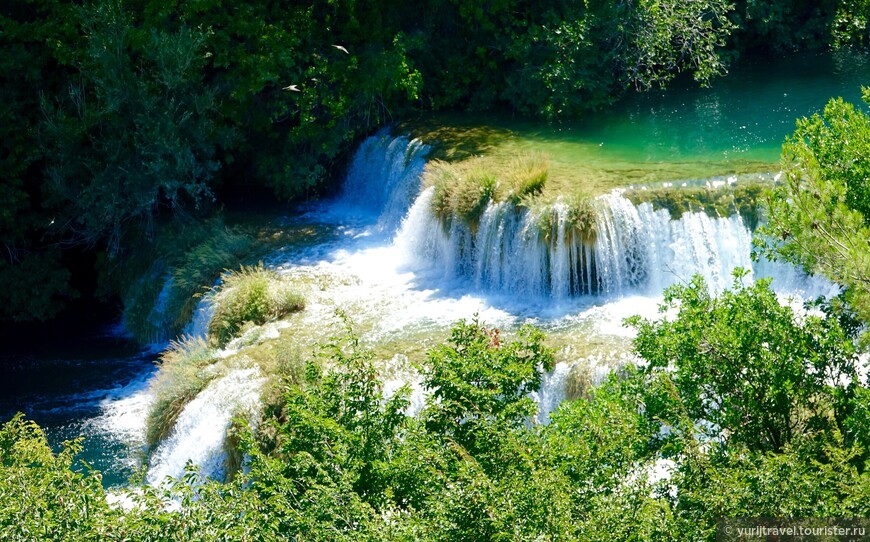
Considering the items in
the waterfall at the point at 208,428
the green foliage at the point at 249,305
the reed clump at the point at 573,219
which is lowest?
the waterfall at the point at 208,428

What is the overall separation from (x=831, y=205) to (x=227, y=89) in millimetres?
12817

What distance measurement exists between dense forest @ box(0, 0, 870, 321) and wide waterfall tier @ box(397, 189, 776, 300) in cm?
510

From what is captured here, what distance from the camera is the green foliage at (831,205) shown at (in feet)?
29.5

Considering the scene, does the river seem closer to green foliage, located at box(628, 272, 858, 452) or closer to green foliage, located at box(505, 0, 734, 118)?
green foliage, located at box(505, 0, 734, 118)

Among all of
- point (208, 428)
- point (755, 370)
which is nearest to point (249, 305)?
point (208, 428)

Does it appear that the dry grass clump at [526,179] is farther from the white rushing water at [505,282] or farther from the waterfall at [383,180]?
the waterfall at [383,180]

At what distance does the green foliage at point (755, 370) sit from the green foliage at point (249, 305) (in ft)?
23.7

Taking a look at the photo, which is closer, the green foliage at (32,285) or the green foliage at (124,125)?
the green foliage at (124,125)

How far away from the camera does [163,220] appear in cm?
1952

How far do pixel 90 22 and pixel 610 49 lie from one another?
33.0 ft

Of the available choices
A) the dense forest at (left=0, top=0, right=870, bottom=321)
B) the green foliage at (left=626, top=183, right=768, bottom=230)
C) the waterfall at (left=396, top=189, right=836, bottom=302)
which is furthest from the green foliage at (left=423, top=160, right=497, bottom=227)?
the dense forest at (left=0, top=0, right=870, bottom=321)

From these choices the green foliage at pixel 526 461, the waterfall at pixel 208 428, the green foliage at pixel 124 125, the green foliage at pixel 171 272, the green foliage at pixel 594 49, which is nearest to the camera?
the green foliage at pixel 526 461

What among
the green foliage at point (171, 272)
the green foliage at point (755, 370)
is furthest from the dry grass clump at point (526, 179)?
the green foliage at point (755, 370)

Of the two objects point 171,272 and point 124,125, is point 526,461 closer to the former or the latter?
point 171,272
